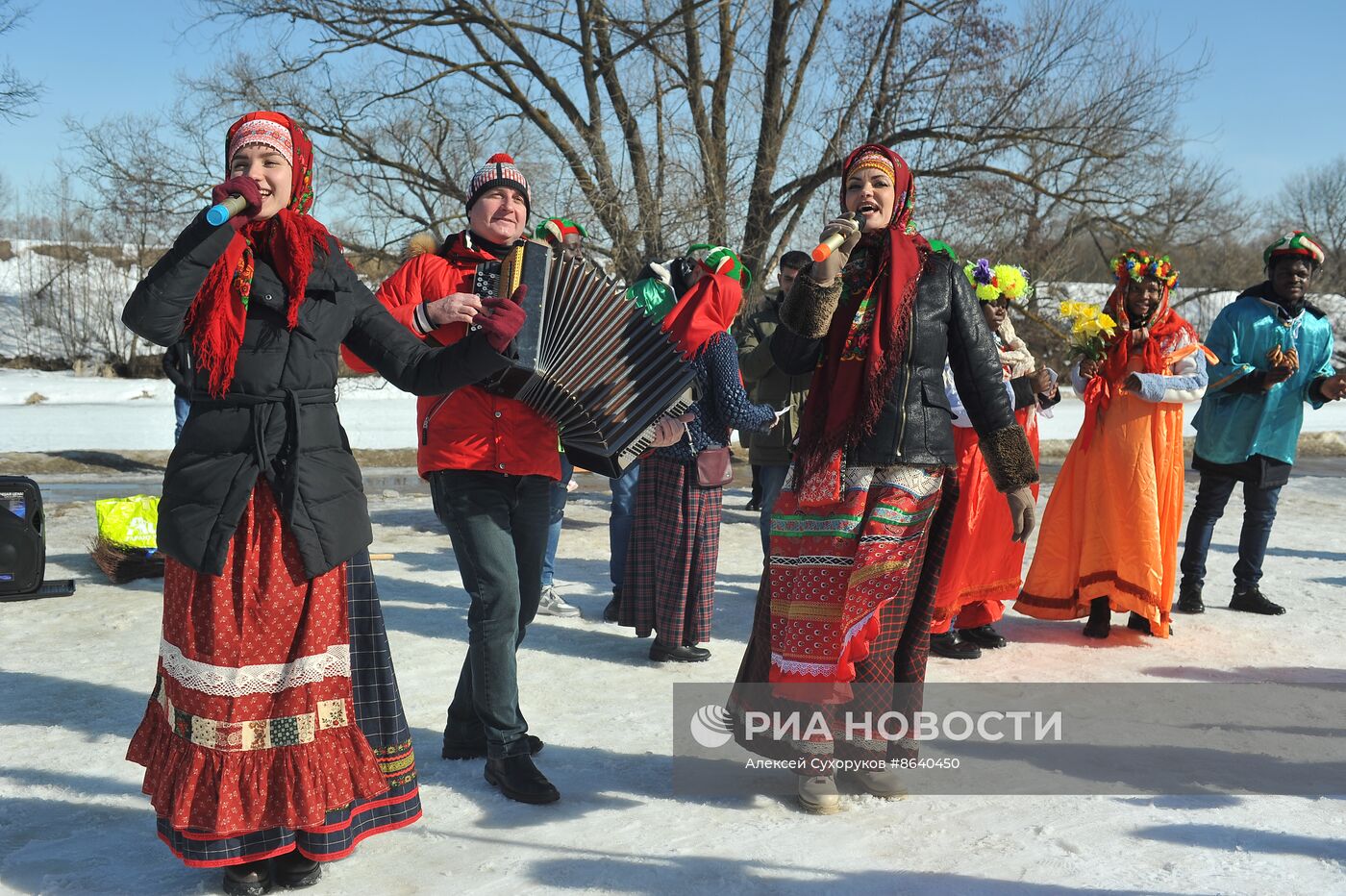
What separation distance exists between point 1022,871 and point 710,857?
2.91ft

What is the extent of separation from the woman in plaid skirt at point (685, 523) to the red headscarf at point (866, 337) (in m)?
1.53

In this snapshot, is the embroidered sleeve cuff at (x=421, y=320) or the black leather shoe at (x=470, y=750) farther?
the black leather shoe at (x=470, y=750)

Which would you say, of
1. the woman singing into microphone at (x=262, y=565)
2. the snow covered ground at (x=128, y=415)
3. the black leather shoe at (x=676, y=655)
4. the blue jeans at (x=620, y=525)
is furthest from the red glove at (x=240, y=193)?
the snow covered ground at (x=128, y=415)

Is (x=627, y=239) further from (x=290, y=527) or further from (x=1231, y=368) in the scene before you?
(x=290, y=527)

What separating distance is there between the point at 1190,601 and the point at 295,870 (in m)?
5.14

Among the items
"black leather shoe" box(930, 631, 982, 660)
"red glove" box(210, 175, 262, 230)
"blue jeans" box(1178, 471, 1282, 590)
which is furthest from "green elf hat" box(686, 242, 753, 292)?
"blue jeans" box(1178, 471, 1282, 590)

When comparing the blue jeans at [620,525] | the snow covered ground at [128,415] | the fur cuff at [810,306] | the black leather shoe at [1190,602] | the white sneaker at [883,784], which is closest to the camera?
the fur cuff at [810,306]

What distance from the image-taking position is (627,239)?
1389 centimetres

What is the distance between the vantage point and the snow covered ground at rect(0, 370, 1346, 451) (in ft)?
46.1

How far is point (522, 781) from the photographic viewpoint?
358 cm

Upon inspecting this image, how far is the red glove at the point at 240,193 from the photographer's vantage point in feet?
8.74

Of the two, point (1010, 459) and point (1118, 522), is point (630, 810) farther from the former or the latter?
point (1118, 522)

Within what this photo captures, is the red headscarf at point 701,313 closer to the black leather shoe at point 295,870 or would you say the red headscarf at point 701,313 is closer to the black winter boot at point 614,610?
the black winter boot at point 614,610
